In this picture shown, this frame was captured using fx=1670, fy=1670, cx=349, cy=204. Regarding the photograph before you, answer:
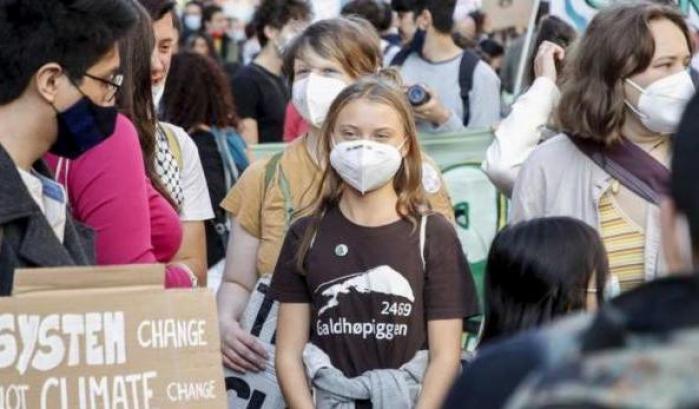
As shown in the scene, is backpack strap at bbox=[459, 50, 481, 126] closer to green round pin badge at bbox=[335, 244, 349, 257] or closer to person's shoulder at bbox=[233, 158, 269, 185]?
person's shoulder at bbox=[233, 158, 269, 185]

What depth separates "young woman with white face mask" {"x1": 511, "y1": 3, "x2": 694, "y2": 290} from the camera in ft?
16.7

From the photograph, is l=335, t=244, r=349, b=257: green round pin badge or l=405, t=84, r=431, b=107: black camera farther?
l=405, t=84, r=431, b=107: black camera

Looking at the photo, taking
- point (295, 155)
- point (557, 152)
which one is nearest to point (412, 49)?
point (295, 155)

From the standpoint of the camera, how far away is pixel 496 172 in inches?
226

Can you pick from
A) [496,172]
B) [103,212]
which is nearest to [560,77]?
[496,172]

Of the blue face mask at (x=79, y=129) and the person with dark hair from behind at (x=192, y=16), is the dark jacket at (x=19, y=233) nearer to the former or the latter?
the blue face mask at (x=79, y=129)

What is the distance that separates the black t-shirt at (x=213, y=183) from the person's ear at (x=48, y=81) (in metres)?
3.54

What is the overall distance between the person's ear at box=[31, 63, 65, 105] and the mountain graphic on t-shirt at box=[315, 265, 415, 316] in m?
1.24

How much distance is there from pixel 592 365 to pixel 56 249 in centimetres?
236

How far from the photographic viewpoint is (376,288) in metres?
4.94

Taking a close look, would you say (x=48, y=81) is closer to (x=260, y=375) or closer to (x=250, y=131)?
(x=260, y=375)

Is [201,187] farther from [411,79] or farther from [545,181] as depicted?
[411,79]

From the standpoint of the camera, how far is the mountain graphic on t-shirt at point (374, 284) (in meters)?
4.93

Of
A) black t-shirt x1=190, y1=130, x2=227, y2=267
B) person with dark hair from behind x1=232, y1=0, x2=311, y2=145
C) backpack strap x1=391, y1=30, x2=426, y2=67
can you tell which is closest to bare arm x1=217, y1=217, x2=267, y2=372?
black t-shirt x1=190, y1=130, x2=227, y2=267
